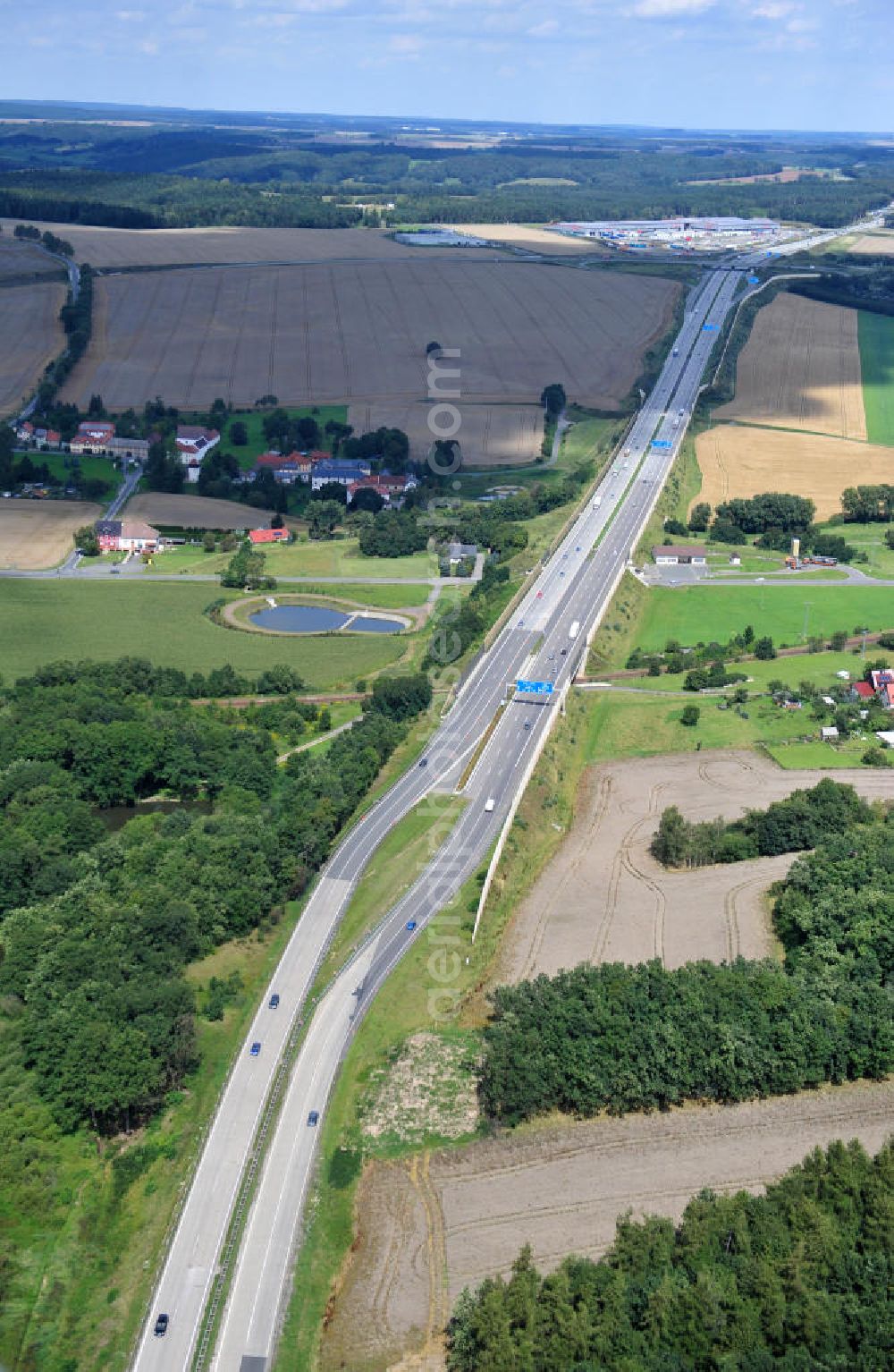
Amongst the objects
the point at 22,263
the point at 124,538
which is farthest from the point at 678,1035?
the point at 22,263

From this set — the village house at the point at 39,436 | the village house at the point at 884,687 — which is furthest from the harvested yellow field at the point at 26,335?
the village house at the point at 884,687

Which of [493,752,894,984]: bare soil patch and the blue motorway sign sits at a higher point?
the blue motorway sign

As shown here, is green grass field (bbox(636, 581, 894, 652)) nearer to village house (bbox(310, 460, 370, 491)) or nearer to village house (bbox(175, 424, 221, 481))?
village house (bbox(310, 460, 370, 491))

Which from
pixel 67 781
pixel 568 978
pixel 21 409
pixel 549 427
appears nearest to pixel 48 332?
pixel 21 409

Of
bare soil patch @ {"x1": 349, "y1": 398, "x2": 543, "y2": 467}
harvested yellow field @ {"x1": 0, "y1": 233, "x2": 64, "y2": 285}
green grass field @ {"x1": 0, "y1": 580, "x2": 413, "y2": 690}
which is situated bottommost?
green grass field @ {"x1": 0, "y1": 580, "x2": 413, "y2": 690}

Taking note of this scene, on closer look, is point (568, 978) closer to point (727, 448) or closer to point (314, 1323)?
point (314, 1323)

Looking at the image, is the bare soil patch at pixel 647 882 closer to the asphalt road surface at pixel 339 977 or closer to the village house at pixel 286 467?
the asphalt road surface at pixel 339 977

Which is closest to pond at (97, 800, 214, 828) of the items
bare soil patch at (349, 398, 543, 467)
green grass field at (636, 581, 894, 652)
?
green grass field at (636, 581, 894, 652)
